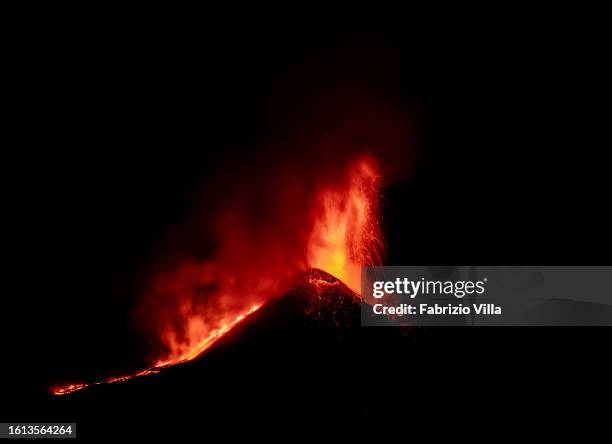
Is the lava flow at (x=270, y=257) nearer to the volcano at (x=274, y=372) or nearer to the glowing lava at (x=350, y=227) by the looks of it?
the glowing lava at (x=350, y=227)

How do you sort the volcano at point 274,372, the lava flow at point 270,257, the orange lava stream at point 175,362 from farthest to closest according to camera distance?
the lava flow at point 270,257 → the orange lava stream at point 175,362 → the volcano at point 274,372

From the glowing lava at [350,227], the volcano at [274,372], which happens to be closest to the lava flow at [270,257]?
the glowing lava at [350,227]

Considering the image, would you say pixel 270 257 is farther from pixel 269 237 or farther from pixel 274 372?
pixel 274 372

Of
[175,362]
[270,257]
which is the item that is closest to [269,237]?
[270,257]

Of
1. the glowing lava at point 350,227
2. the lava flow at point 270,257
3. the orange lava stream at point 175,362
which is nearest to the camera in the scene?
the orange lava stream at point 175,362

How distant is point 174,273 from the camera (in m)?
15.2

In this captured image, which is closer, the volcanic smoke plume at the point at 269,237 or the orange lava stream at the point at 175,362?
the orange lava stream at the point at 175,362

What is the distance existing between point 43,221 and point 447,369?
1070 centimetres

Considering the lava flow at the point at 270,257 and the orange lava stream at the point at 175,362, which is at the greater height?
the lava flow at the point at 270,257

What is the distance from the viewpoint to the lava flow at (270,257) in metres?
14.4

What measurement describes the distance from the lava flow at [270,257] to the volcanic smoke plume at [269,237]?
26mm

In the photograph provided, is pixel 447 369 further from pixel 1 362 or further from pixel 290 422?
pixel 1 362

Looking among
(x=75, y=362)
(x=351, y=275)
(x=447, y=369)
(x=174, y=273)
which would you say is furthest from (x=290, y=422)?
(x=75, y=362)

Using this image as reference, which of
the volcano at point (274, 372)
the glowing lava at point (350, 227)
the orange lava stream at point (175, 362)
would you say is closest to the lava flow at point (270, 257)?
the glowing lava at point (350, 227)
